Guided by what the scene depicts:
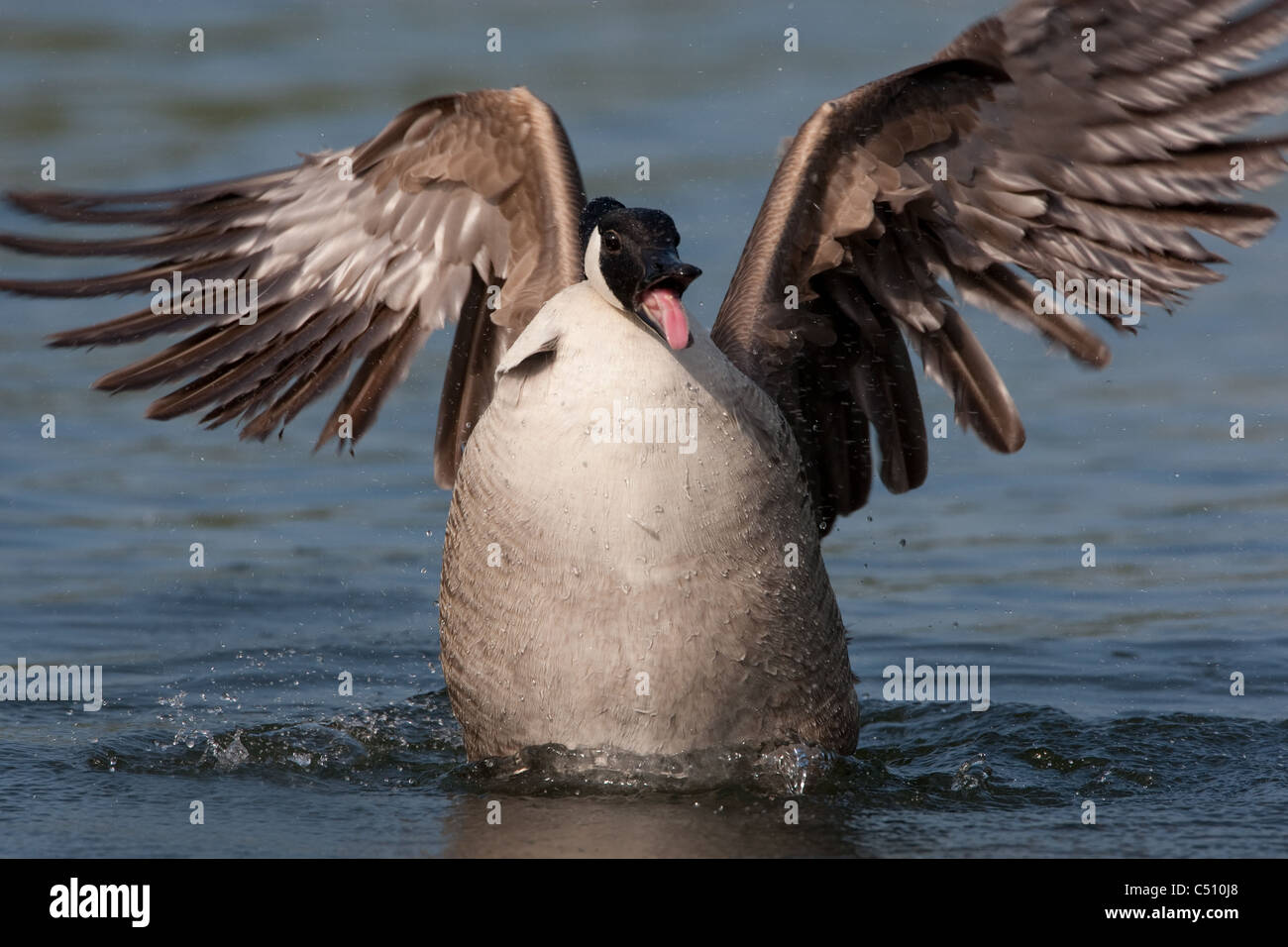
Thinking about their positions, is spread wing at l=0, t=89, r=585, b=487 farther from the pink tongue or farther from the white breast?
the pink tongue

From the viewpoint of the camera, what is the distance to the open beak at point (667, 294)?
5.94 meters

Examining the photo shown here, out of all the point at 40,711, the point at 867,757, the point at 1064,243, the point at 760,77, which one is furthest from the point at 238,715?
the point at 760,77

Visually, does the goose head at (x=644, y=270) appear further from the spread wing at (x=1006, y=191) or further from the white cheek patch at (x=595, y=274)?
the spread wing at (x=1006, y=191)

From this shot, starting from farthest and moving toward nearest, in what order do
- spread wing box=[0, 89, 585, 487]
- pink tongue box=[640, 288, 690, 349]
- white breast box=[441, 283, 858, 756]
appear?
→ spread wing box=[0, 89, 585, 487] < white breast box=[441, 283, 858, 756] < pink tongue box=[640, 288, 690, 349]

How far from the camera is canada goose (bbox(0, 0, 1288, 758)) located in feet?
20.7

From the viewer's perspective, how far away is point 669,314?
6.00 metres

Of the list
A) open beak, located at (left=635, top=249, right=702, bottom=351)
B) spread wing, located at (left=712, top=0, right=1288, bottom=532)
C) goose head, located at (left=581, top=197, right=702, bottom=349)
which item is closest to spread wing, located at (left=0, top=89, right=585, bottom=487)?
spread wing, located at (left=712, top=0, right=1288, bottom=532)

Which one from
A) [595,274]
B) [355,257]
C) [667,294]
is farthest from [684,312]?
[355,257]

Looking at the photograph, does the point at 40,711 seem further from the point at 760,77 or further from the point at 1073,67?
the point at 760,77

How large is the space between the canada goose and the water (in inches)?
18.9

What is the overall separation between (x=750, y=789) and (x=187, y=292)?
3084mm

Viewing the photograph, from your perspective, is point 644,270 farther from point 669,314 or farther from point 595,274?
point 595,274

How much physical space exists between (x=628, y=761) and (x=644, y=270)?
171 cm
